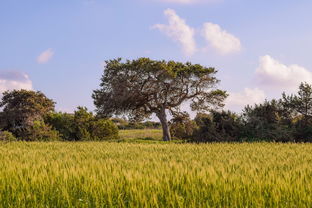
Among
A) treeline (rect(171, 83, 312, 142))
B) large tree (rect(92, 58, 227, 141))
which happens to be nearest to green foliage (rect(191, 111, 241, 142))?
treeline (rect(171, 83, 312, 142))

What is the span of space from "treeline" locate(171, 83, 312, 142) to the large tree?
1034 centimetres

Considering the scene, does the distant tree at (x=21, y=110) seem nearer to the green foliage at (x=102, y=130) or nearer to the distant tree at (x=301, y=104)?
the green foliage at (x=102, y=130)

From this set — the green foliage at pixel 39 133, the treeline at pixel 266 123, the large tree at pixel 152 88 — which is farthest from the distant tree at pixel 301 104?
the green foliage at pixel 39 133

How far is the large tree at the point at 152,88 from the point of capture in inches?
1319

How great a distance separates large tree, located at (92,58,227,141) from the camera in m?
33.5

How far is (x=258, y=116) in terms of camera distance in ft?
75.8

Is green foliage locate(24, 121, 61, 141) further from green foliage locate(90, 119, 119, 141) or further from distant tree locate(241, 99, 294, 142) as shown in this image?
distant tree locate(241, 99, 294, 142)

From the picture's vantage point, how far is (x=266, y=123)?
2283cm

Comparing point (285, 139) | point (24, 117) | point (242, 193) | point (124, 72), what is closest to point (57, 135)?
point (24, 117)

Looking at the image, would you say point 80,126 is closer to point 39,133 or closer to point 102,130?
point 102,130

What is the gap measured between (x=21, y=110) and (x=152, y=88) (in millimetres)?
12485

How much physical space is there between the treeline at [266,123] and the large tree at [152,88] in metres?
10.3

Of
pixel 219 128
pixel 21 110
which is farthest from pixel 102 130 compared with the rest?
pixel 219 128

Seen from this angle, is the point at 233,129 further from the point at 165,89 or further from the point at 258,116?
the point at 165,89
